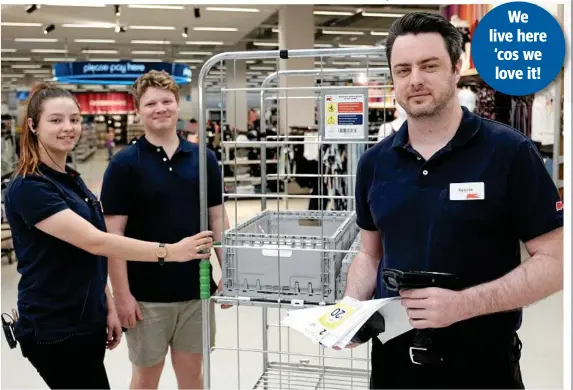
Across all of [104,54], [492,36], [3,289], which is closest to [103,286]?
[492,36]

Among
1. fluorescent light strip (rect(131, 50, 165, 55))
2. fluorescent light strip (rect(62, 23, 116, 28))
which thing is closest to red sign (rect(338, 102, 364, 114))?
fluorescent light strip (rect(62, 23, 116, 28))

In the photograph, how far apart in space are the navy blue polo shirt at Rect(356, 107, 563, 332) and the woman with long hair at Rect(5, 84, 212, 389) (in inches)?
32.7

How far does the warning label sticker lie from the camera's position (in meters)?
2.24

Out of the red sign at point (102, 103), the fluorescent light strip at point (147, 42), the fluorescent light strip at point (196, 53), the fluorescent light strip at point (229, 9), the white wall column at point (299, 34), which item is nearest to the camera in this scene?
the white wall column at point (299, 34)

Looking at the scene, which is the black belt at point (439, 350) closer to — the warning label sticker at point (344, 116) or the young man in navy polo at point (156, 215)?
the warning label sticker at point (344, 116)

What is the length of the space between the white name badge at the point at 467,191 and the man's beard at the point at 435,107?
19cm

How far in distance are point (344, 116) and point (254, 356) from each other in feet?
7.97

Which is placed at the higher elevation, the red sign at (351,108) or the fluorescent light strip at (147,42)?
the fluorescent light strip at (147,42)

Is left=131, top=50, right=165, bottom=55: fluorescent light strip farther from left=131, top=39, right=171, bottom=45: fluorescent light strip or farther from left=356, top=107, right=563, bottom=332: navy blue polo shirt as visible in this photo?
left=356, top=107, right=563, bottom=332: navy blue polo shirt

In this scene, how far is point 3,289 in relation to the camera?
6.23 metres

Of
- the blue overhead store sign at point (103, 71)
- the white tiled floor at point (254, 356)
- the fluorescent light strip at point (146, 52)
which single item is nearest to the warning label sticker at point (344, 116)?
the white tiled floor at point (254, 356)

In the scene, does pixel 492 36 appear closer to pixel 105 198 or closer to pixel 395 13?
pixel 105 198

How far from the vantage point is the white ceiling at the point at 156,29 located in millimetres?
13391

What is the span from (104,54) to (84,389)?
22344 mm
